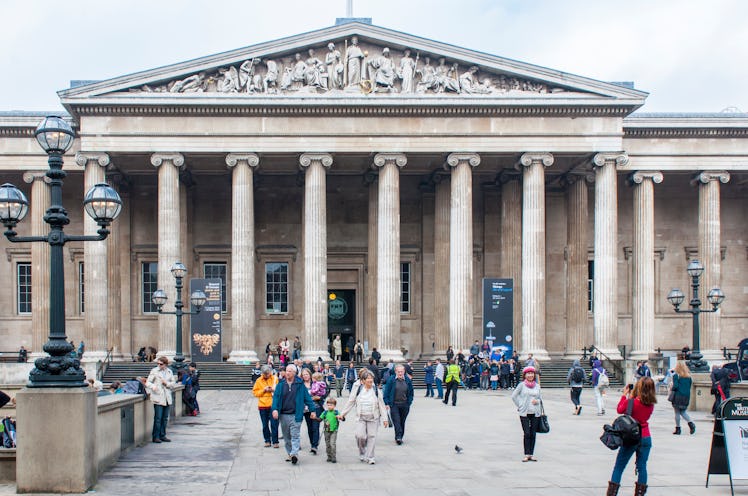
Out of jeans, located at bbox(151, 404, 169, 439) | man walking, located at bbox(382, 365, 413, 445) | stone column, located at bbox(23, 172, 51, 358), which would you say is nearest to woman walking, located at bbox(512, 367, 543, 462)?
man walking, located at bbox(382, 365, 413, 445)

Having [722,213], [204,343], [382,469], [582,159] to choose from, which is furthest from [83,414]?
[722,213]

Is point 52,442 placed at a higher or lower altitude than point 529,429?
higher

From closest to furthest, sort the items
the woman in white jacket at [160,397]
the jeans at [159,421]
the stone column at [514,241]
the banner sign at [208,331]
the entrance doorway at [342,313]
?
the woman in white jacket at [160,397] → the jeans at [159,421] → the banner sign at [208,331] → the stone column at [514,241] → the entrance doorway at [342,313]

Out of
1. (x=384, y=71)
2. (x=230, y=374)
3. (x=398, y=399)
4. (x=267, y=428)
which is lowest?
(x=230, y=374)

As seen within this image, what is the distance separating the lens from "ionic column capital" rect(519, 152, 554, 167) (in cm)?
4341

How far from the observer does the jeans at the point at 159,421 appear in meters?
20.8

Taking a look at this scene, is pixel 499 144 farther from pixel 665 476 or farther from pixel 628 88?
pixel 665 476

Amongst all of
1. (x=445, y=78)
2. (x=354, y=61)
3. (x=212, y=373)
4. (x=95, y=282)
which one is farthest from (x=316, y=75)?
(x=212, y=373)

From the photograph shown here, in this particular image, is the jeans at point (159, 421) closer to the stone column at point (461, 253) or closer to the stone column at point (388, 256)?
the stone column at point (388, 256)

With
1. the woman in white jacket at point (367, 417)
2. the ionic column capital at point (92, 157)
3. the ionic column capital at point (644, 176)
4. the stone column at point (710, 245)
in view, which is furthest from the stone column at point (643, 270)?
the woman in white jacket at point (367, 417)

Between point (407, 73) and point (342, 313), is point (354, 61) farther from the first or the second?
point (342, 313)

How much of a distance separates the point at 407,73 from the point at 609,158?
32.0 feet

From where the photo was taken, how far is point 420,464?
17.9m

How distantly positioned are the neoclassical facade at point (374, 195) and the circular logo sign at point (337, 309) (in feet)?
0.38
